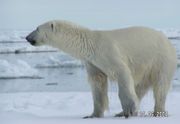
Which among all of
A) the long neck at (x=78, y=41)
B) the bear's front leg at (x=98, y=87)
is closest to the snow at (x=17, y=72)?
the bear's front leg at (x=98, y=87)

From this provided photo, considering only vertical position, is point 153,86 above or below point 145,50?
below

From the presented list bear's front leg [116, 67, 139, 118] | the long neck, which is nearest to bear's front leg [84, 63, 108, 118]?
the long neck

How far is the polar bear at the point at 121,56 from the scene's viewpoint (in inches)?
208

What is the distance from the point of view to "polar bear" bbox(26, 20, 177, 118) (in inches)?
208

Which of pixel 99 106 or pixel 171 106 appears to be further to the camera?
pixel 171 106

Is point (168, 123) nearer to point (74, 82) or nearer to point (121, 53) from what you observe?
point (121, 53)

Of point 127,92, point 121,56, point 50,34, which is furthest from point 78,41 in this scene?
point 127,92

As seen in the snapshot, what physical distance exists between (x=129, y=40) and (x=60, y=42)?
88cm

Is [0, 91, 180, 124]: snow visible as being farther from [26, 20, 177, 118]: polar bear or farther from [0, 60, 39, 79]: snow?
[0, 60, 39, 79]: snow

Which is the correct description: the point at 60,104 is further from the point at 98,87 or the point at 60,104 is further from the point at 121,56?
the point at 121,56

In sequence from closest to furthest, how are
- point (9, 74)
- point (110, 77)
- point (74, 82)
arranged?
point (110, 77), point (74, 82), point (9, 74)

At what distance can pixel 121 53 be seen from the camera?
5.41m

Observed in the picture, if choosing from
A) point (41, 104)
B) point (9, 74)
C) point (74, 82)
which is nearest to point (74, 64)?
point (9, 74)

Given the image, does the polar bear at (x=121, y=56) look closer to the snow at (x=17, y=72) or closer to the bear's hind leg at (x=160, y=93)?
the bear's hind leg at (x=160, y=93)
